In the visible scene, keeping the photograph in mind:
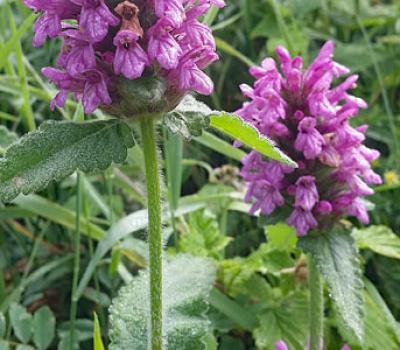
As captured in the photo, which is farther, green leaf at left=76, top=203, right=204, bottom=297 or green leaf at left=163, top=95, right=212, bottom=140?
green leaf at left=76, top=203, right=204, bottom=297

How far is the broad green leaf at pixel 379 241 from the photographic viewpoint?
5.98 feet

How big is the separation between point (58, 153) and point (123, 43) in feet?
0.64

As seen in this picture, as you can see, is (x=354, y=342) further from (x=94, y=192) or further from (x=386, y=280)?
(x=94, y=192)

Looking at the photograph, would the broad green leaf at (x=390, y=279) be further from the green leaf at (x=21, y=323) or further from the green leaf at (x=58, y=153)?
the green leaf at (x=58, y=153)

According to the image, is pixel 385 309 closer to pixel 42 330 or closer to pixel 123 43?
pixel 42 330

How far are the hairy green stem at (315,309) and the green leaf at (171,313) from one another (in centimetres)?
23

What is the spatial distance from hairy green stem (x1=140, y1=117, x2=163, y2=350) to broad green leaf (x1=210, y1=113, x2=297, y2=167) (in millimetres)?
107

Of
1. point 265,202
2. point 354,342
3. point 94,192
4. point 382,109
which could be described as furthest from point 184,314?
point 382,109

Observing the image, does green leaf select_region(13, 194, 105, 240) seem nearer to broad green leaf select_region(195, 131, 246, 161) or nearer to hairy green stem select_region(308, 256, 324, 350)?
broad green leaf select_region(195, 131, 246, 161)

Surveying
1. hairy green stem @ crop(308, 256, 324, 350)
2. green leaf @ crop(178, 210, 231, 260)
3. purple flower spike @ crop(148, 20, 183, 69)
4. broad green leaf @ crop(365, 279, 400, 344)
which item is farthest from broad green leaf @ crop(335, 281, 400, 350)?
purple flower spike @ crop(148, 20, 183, 69)

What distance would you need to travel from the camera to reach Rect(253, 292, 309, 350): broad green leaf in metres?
1.75

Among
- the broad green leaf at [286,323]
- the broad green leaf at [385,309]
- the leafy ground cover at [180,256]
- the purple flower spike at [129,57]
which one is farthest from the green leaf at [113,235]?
the purple flower spike at [129,57]

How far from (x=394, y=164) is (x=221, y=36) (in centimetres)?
91

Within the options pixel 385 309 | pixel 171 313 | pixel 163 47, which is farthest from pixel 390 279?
pixel 163 47
